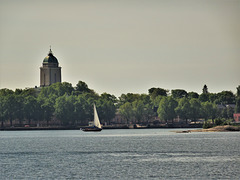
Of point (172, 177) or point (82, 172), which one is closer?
point (172, 177)

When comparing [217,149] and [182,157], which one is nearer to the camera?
[182,157]

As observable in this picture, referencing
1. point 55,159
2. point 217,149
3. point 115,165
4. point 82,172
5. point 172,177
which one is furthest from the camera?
point 217,149

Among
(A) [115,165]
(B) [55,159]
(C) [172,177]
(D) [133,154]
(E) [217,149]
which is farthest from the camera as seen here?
(E) [217,149]

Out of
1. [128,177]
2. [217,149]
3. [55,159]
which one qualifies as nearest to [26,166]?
[55,159]

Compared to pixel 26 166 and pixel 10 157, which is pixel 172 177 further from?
pixel 10 157

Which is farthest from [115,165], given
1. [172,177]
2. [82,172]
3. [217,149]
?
[217,149]

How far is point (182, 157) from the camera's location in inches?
3851

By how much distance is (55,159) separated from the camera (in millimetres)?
96812

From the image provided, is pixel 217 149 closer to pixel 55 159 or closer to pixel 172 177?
pixel 55 159

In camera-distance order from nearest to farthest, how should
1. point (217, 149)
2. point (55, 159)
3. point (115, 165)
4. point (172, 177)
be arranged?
point (172, 177)
point (115, 165)
point (55, 159)
point (217, 149)

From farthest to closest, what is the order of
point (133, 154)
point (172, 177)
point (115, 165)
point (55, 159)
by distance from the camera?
point (133, 154), point (55, 159), point (115, 165), point (172, 177)

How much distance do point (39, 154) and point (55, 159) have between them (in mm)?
11707

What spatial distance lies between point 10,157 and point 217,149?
1324 inches

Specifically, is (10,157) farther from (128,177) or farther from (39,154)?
(128,177)
